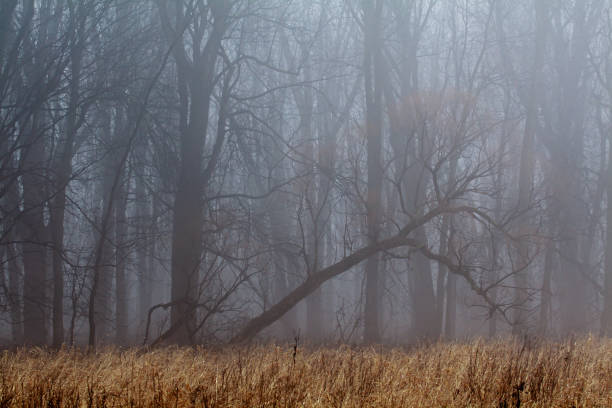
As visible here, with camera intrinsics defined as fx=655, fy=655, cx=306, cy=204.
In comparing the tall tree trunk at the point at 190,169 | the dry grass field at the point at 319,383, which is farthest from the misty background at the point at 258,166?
the dry grass field at the point at 319,383

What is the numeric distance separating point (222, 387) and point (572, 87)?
57.7 ft

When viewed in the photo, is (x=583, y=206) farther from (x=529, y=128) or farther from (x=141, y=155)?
(x=141, y=155)

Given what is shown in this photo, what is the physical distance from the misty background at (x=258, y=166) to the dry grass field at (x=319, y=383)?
3605mm

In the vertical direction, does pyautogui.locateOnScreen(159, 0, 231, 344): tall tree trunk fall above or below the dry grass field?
above

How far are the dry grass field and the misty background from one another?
3.61m

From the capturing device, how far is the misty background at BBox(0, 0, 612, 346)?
1143 centimetres

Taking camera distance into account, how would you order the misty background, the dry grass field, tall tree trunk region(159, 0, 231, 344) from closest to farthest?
the dry grass field
the misty background
tall tree trunk region(159, 0, 231, 344)

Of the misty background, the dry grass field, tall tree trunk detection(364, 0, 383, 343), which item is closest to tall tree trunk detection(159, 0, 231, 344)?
the misty background

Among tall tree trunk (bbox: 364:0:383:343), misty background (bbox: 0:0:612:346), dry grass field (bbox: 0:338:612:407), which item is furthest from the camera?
tall tree trunk (bbox: 364:0:383:343)

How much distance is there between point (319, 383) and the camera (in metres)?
5.79

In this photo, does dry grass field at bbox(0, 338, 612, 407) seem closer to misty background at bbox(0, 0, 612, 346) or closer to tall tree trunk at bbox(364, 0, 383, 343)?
misty background at bbox(0, 0, 612, 346)

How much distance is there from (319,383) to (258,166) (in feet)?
27.3

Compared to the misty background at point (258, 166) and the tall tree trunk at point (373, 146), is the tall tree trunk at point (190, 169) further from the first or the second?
the tall tree trunk at point (373, 146)

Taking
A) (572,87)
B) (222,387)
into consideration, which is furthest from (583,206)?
(222,387)
